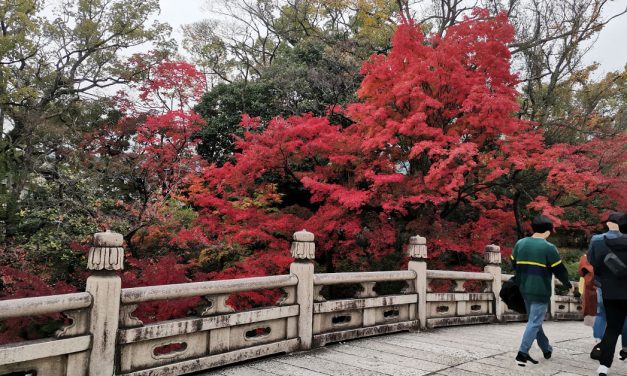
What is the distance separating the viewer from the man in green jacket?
5578mm

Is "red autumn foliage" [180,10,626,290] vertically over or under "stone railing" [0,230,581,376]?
over

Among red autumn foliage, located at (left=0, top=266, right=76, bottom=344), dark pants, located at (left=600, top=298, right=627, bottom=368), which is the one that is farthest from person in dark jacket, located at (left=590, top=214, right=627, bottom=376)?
red autumn foliage, located at (left=0, top=266, right=76, bottom=344)

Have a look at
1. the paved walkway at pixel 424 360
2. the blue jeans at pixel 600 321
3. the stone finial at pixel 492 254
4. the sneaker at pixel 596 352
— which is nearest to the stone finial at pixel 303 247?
the paved walkway at pixel 424 360

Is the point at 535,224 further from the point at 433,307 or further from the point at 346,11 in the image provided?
the point at 346,11

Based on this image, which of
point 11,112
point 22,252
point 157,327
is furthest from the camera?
point 11,112

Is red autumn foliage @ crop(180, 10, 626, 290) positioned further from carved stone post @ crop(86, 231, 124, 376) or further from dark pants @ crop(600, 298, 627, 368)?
carved stone post @ crop(86, 231, 124, 376)

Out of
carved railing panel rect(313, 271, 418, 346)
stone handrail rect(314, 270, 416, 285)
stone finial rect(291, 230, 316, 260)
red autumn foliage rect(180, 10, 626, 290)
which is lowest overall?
carved railing panel rect(313, 271, 418, 346)

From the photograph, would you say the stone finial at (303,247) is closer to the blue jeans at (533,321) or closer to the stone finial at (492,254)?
the blue jeans at (533,321)

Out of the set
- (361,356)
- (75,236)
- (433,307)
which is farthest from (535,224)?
(75,236)

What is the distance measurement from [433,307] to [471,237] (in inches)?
147

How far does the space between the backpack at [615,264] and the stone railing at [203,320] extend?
10.6 feet

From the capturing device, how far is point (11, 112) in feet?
51.6

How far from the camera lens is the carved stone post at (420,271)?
8219 mm

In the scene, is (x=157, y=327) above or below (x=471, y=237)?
below
